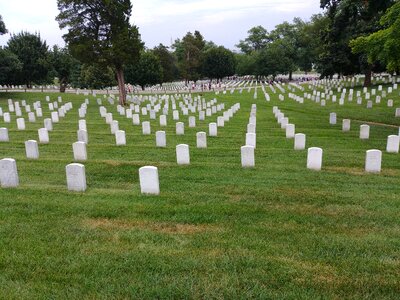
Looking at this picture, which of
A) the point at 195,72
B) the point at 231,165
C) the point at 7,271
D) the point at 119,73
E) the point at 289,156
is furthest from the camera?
the point at 195,72

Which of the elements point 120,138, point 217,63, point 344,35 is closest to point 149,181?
point 120,138

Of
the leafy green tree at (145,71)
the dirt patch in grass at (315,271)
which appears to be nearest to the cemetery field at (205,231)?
the dirt patch in grass at (315,271)

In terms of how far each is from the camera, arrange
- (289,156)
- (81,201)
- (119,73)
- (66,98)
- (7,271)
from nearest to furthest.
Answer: (7,271), (81,201), (289,156), (119,73), (66,98)

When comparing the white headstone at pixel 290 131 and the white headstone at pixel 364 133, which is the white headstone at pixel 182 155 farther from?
the white headstone at pixel 364 133

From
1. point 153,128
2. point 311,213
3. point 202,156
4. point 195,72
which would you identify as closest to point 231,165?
point 202,156

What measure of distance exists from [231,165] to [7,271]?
7.14m

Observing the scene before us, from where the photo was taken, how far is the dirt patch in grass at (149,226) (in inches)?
252

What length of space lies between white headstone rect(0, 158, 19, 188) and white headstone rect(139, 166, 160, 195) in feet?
9.16

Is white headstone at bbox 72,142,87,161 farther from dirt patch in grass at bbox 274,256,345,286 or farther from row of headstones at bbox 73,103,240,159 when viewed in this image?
dirt patch in grass at bbox 274,256,345,286

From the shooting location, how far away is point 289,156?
41.7 feet

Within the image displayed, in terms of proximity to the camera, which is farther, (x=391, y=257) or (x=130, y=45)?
(x=130, y=45)

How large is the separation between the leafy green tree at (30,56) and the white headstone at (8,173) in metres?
41.5

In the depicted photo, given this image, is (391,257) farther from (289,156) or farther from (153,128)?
(153,128)

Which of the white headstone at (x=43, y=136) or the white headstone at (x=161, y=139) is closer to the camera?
the white headstone at (x=161, y=139)
